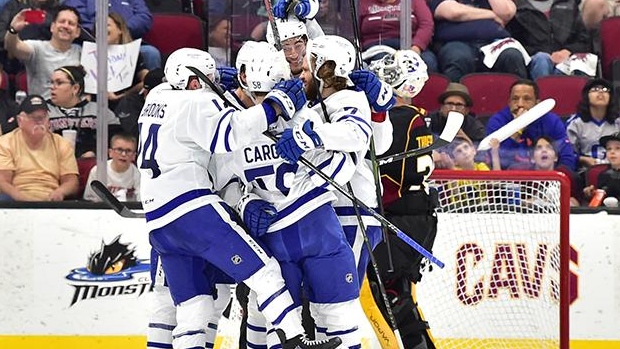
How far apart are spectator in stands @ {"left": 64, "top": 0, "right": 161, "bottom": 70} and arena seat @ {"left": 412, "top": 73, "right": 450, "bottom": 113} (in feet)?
3.54

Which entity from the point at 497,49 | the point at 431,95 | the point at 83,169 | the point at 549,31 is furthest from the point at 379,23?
the point at 83,169

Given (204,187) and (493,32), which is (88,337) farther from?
(493,32)

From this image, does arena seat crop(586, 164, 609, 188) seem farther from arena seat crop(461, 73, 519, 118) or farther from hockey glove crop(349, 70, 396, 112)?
hockey glove crop(349, 70, 396, 112)

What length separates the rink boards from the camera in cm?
556

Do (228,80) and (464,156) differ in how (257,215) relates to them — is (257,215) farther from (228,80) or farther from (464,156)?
(464,156)

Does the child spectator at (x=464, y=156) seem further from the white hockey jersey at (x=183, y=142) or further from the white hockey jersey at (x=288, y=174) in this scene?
the white hockey jersey at (x=183, y=142)

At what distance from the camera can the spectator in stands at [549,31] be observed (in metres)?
6.00

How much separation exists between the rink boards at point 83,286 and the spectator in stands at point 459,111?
533 mm

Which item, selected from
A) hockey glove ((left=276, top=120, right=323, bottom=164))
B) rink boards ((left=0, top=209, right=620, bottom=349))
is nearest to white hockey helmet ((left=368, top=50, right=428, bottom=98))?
hockey glove ((left=276, top=120, right=323, bottom=164))

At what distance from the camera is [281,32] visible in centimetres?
466

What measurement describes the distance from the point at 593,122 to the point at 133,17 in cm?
194

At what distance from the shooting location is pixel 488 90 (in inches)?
231

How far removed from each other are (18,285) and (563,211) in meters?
2.14

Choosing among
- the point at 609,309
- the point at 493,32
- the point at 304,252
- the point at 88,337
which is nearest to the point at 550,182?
the point at 609,309
